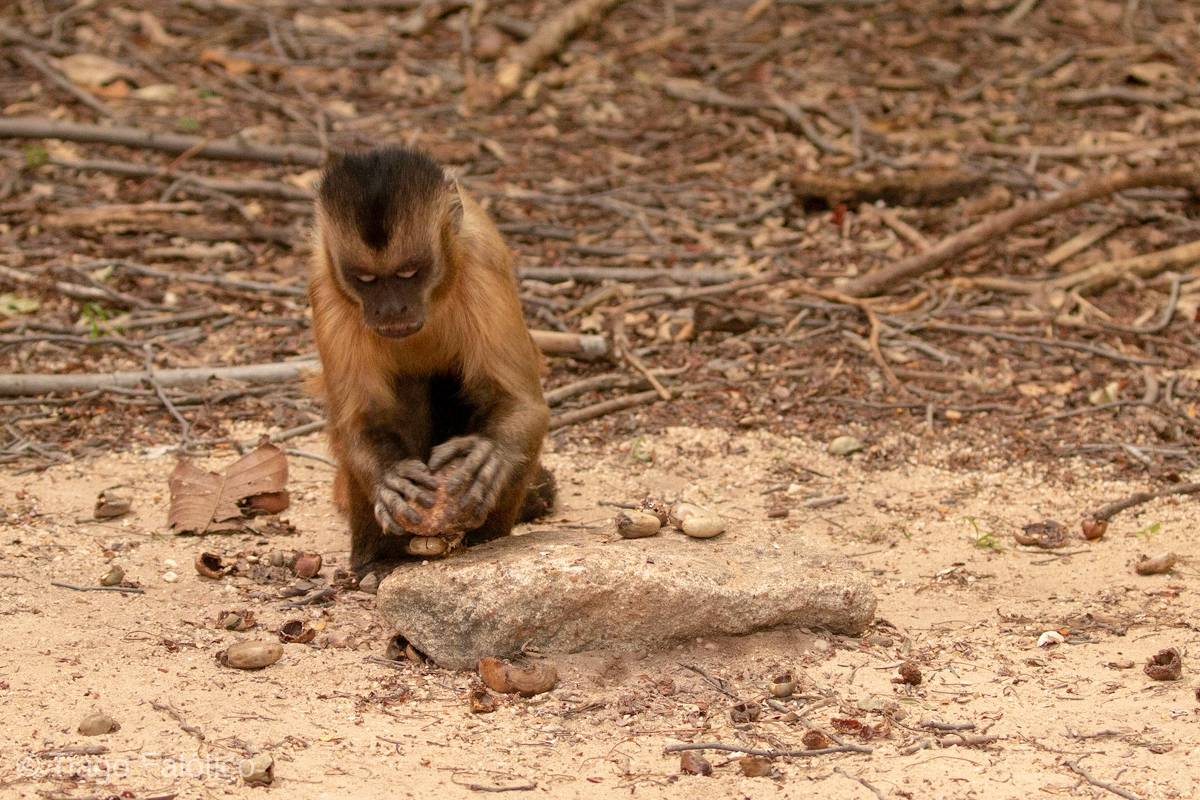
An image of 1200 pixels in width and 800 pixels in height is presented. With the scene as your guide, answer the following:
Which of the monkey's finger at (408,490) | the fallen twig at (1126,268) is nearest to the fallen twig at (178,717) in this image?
the monkey's finger at (408,490)

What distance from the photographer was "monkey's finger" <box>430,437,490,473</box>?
4.92 meters

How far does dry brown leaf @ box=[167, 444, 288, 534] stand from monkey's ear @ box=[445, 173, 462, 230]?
4.93 feet

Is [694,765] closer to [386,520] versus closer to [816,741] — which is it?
[816,741]

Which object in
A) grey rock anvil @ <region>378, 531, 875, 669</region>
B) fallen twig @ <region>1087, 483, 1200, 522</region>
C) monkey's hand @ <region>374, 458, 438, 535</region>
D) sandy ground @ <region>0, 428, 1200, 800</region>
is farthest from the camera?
fallen twig @ <region>1087, 483, 1200, 522</region>

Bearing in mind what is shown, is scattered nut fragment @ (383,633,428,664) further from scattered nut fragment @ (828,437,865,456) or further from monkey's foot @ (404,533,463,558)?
scattered nut fragment @ (828,437,865,456)

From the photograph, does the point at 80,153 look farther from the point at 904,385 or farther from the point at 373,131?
the point at 904,385

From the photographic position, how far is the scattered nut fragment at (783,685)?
14.6 ft

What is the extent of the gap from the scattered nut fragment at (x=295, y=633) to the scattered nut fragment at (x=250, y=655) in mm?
177

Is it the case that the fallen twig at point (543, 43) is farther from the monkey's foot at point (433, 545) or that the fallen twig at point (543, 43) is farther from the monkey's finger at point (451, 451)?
the monkey's foot at point (433, 545)

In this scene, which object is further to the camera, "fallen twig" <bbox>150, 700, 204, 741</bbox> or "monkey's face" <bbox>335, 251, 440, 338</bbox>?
"monkey's face" <bbox>335, 251, 440, 338</bbox>

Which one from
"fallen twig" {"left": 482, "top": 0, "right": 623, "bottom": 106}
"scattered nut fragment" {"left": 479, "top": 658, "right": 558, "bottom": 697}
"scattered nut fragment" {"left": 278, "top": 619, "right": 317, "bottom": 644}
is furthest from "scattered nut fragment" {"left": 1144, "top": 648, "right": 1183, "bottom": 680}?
"fallen twig" {"left": 482, "top": 0, "right": 623, "bottom": 106}

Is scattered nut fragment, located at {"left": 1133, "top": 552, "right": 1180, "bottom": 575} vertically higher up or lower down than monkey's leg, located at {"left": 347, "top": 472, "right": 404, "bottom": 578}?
lower down

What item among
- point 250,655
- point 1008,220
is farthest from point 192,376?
point 1008,220

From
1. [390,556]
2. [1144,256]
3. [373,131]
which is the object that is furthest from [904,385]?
[373,131]
